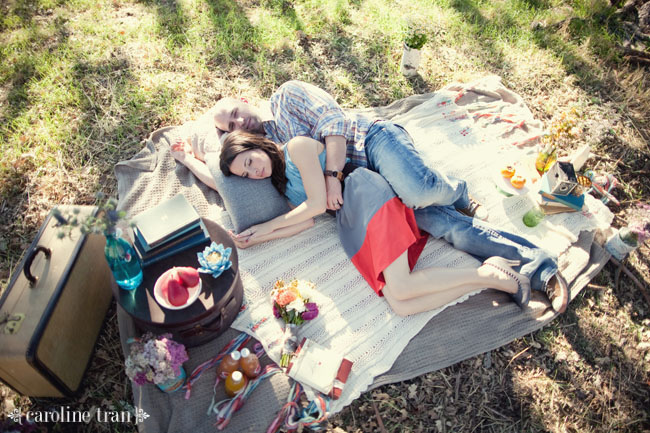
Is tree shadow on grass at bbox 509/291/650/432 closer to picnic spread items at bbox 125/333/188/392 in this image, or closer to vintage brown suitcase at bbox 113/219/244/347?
vintage brown suitcase at bbox 113/219/244/347

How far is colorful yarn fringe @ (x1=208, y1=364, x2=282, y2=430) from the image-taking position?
2.53 metres

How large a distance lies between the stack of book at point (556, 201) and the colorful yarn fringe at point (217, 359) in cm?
280

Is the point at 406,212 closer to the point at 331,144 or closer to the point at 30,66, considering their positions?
the point at 331,144

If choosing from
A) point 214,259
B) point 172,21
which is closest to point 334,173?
point 214,259

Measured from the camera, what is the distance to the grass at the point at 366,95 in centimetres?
277

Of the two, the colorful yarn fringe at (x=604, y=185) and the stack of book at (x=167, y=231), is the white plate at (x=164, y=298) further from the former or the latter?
the colorful yarn fringe at (x=604, y=185)

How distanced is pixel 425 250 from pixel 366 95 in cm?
217

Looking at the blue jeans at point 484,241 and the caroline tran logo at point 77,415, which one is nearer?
the caroline tran logo at point 77,415

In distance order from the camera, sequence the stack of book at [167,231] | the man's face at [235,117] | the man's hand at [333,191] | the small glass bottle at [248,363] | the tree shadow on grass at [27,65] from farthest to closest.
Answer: the tree shadow on grass at [27,65] < the man's face at [235,117] < the man's hand at [333,191] < the small glass bottle at [248,363] < the stack of book at [167,231]

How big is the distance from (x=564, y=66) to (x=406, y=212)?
362cm

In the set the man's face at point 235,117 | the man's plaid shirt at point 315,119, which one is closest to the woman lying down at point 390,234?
the man's plaid shirt at point 315,119

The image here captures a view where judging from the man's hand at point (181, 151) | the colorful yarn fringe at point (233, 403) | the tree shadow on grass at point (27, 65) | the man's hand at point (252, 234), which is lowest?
the colorful yarn fringe at point (233, 403)

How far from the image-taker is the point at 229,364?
261 centimetres

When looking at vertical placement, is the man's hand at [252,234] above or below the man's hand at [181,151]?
below
